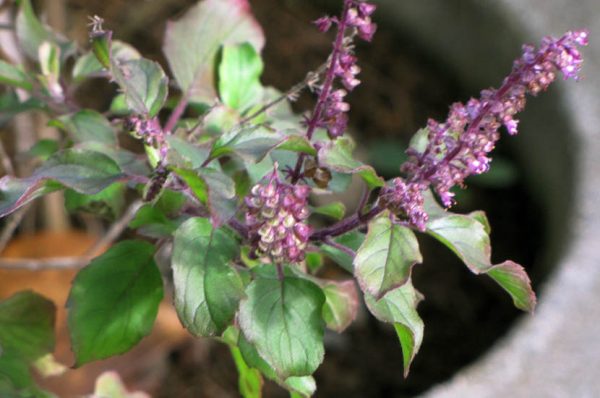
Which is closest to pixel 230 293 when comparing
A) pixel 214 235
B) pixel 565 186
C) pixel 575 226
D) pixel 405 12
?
pixel 214 235

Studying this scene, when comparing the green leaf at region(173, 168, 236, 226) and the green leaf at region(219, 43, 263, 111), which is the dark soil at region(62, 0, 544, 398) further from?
the green leaf at region(173, 168, 236, 226)

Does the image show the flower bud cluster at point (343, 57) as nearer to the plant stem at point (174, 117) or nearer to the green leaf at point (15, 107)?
the plant stem at point (174, 117)

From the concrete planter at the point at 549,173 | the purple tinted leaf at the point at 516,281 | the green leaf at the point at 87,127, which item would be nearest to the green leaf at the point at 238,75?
the green leaf at the point at 87,127

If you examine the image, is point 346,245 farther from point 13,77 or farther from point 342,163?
point 13,77

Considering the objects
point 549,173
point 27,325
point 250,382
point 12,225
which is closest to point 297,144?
point 250,382

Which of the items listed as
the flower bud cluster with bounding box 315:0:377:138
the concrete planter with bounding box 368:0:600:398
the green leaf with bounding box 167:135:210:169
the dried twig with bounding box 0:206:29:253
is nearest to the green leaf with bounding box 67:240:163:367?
the green leaf with bounding box 167:135:210:169

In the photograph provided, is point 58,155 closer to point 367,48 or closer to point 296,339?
point 296,339

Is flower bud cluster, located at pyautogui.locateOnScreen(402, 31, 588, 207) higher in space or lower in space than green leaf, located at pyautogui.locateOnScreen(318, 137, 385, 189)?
higher
